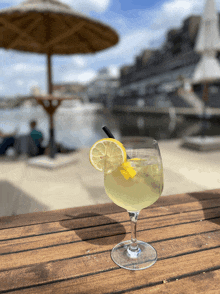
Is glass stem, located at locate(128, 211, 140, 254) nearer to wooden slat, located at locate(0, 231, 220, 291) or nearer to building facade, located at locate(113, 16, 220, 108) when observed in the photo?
wooden slat, located at locate(0, 231, 220, 291)

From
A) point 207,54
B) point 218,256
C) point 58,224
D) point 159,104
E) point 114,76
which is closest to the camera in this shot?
point 218,256

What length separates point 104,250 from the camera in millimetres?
1031

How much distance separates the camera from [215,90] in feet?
96.2

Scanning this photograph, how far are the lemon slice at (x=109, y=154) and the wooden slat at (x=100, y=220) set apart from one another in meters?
0.38

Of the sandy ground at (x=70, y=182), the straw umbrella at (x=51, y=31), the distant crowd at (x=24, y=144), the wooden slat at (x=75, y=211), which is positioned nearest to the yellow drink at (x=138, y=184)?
the wooden slat at (x=75, y=211)

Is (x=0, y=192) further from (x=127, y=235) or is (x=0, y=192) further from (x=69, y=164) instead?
(x=127, y=235)

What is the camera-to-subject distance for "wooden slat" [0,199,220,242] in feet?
3.82

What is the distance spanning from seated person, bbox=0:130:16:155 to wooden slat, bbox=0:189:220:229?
509 centimetres

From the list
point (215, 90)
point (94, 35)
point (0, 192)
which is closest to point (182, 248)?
point (0, 192)

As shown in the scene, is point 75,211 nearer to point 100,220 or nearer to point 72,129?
point 100,220

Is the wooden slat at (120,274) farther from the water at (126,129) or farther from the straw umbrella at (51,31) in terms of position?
the water at (126,129)

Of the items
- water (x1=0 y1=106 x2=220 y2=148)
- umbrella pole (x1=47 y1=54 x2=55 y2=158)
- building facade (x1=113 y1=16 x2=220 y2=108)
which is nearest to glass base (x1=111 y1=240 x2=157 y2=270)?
umbrella pole (x1=47 y1=54 x2=55 y2=158)

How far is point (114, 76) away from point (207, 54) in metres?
96.8

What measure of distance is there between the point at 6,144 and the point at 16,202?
126 inches
